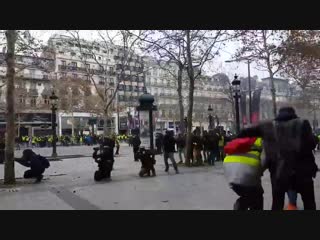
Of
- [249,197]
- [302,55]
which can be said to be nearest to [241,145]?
[249,197]

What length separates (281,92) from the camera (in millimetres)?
35469

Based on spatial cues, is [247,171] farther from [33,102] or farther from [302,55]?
[33,102]

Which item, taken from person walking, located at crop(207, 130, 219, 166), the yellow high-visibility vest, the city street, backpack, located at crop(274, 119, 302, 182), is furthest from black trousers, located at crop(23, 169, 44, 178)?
backpack, located at crop(274, 119, 302, 182)

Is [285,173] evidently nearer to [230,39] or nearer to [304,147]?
[304,147]

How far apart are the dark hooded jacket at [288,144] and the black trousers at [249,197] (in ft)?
1.22

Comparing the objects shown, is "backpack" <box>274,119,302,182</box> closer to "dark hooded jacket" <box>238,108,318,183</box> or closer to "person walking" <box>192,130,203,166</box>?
"dark hooded jacket" <box>238,108,318,183</box>

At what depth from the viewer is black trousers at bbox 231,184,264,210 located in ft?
16.2

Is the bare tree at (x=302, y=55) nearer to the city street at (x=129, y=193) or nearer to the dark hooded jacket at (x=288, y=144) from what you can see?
the city street at (x=129, y=193)

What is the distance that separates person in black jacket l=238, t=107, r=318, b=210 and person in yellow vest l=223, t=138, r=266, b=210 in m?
0.18

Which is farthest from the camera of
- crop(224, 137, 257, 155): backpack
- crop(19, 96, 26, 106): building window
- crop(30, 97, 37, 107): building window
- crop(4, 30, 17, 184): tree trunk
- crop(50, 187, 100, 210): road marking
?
crop(30, 97, 37, 107): building window

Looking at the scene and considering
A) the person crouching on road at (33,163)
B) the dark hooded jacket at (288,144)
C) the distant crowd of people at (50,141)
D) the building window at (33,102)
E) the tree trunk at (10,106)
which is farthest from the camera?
the building window at (33,102)

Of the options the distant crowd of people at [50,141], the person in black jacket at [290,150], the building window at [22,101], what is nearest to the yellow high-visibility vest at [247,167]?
the person in black jacket at [290,150]

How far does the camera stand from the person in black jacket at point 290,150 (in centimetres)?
453

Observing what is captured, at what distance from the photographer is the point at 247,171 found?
16.0 feet
